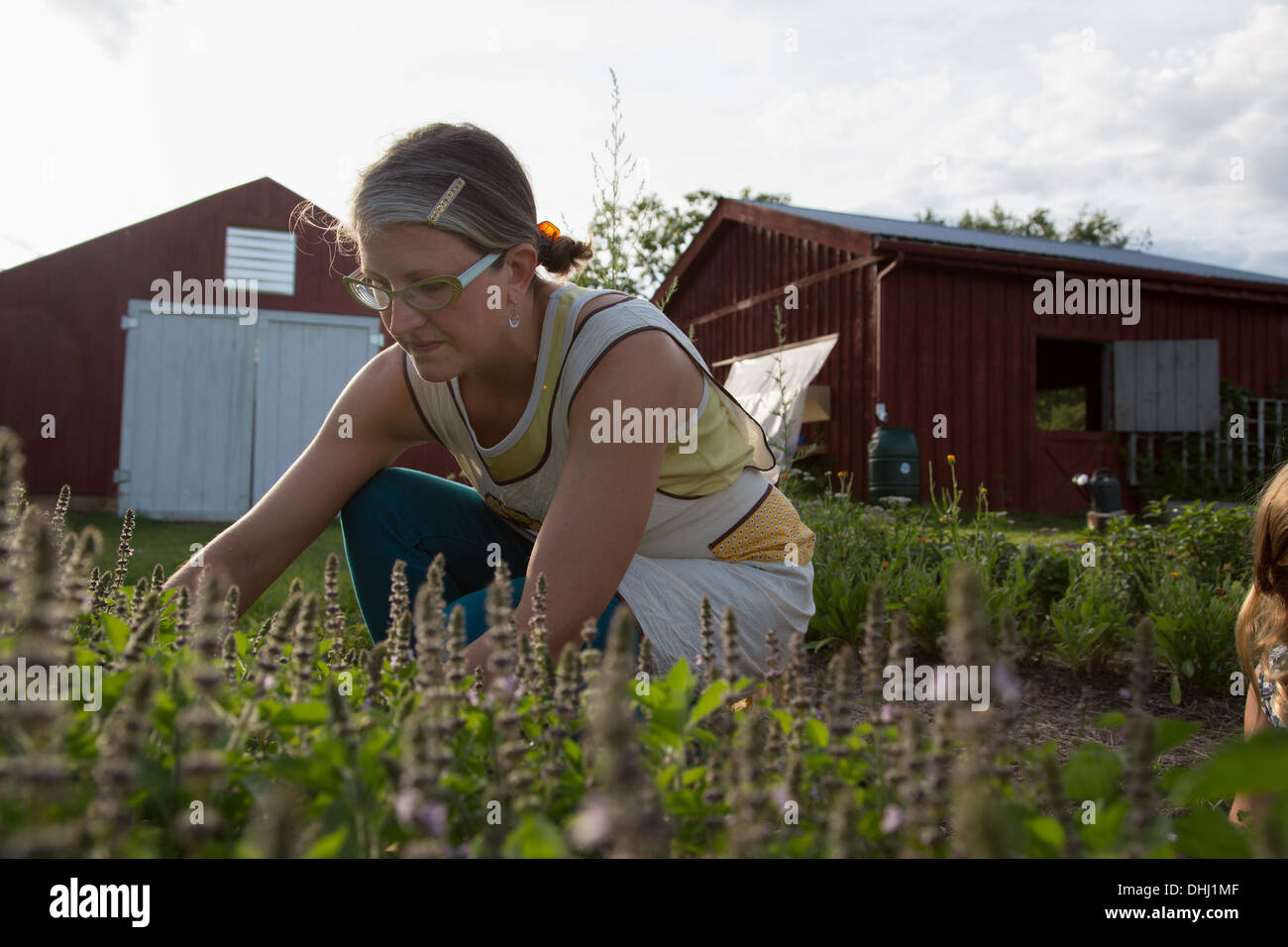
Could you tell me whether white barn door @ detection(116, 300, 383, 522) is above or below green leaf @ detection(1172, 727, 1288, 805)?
above

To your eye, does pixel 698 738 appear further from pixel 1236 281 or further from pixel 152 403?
pixel 1236 281

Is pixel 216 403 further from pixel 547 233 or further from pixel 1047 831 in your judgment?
pixel 1047 831

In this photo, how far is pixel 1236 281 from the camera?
16.3 m

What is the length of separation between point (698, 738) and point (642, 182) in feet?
14.5

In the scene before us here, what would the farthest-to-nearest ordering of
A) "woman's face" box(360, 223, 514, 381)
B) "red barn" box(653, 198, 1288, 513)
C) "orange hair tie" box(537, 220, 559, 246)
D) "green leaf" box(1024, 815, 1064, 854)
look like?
1. "red barn" box(653, 198, 1288, 513)
2. "orange hair tie" box(537, 220, 559, 246)
3. "woman's face" box(360, 223, 514, 381)
4. "green leaf" box(1024, 815, 1064, 854)

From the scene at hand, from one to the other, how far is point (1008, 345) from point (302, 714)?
635 inches

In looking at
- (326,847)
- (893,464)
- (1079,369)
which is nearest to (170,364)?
(893,464)

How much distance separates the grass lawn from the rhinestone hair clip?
1135 millimetres

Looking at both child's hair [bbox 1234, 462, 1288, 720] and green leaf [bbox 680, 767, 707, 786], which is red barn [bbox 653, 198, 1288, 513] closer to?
child's hair [bbox 1234, 462, 1288, 720]

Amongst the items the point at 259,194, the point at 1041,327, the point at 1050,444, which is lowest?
the point at 1050,444

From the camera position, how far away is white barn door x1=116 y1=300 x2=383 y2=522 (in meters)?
15.0

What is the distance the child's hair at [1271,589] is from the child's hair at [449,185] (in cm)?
254

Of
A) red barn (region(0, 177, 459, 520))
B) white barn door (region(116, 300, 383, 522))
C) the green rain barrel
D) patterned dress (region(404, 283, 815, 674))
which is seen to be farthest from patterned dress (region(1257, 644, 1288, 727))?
white barn door (region(116, 300, 383, 522))
